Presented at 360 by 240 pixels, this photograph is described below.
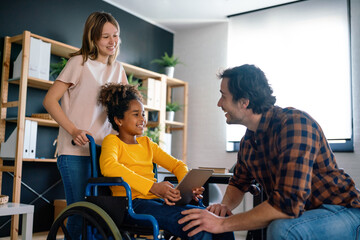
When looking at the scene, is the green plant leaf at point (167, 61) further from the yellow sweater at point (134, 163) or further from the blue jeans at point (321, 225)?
the blue jeans at point (321, 225)

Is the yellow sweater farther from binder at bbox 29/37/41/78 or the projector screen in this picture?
the projector screen

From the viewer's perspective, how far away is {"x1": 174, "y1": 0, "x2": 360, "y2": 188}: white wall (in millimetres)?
4988

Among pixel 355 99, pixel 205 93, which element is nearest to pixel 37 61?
pixel 205 93

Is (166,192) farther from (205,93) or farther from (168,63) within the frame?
(205,93)

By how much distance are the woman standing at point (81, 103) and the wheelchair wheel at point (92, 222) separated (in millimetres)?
85

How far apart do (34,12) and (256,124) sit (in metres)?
3.10

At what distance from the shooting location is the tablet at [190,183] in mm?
1625

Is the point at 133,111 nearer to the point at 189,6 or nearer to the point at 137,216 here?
the point at 137,216

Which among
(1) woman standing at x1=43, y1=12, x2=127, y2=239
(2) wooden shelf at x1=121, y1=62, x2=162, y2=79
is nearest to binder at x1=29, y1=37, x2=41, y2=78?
(2) wooden shelf at x1=121, y1=62, x2=162, y2=79

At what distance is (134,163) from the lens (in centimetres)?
182

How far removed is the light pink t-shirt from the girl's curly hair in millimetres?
32

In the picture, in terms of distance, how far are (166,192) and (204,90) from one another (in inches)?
144

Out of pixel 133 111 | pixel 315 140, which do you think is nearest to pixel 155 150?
pixel 133 111

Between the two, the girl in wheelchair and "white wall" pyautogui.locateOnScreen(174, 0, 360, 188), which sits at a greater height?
"white wall" pyautogui.locateOnScreen(174, 0, 360, 188)
